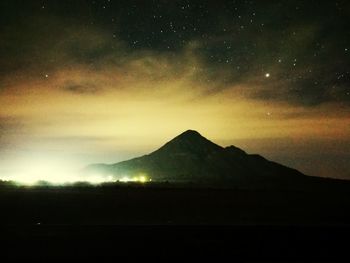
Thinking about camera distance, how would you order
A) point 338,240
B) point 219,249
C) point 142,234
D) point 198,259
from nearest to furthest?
point 198,259 < point 219,249 < point 338,240 < point 142,234

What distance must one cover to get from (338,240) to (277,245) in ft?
7.01

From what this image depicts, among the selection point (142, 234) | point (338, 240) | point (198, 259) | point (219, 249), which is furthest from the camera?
point (142, 234)

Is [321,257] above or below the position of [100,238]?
below

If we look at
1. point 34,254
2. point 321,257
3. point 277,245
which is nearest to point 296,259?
point 321,257

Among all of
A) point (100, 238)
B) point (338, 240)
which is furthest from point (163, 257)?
point (338, 240)

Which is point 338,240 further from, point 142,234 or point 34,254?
point 34,254

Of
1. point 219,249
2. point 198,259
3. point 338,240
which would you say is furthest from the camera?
point 338,240

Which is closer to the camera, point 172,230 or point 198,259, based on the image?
point 198,259

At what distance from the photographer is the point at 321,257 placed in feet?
38.3

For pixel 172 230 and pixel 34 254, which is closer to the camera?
pixel 34 254

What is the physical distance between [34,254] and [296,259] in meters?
7.54

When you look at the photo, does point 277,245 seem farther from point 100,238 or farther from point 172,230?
point 100,238

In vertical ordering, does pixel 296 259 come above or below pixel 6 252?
below

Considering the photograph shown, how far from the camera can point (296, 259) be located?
11516mm
